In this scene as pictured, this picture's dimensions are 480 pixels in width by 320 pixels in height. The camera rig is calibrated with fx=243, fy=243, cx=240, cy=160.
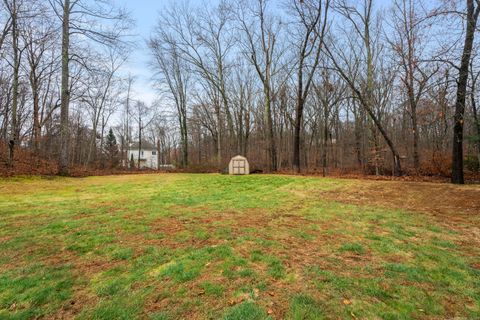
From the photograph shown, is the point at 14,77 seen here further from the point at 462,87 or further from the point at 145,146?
the point at 145,146

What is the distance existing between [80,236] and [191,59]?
18.5 meters

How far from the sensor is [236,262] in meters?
3.11

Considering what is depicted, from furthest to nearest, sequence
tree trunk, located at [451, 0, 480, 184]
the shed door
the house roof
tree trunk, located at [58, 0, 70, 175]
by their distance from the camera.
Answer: the house roof → the shed door → tree trunk, located at [58, 0, 70, 175] → tree trunk, located at [451, 0, 480, 184]

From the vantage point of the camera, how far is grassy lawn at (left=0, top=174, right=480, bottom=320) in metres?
2.26

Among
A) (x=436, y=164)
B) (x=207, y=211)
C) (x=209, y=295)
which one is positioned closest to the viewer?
(x=209, y=295)

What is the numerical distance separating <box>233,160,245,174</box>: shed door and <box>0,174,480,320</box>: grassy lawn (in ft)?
29.8

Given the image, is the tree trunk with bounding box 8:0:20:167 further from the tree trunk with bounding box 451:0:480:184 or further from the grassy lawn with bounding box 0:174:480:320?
the tree trunk with bounding box 451:0:480:184

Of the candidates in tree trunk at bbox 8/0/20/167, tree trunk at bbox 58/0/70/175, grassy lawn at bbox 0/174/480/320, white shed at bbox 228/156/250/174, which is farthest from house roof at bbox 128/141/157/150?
grassy lawn at bbox 0/174/480/320

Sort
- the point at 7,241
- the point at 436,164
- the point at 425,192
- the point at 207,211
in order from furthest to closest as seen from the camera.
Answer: the point at 436,164, the point at 425,192, the point at 207,211, the point at 7,241

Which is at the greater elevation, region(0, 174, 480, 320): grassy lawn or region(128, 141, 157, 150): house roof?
region(128, 141, 157, 150): house roof

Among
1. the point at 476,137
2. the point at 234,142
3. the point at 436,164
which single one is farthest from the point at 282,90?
the point at 476,137

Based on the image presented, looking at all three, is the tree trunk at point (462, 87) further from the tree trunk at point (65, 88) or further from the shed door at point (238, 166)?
the tree trunk at point (65, 88)

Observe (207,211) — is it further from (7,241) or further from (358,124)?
(358,124)

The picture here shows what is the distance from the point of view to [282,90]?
2375 cm
